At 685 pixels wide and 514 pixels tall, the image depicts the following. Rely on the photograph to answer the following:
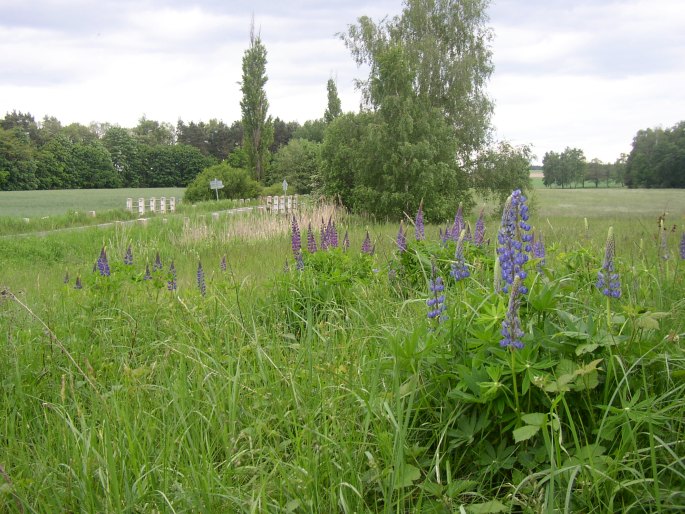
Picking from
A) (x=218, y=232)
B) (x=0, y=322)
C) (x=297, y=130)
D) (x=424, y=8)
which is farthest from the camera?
(x=297, y=130)

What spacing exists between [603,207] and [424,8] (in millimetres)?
11124

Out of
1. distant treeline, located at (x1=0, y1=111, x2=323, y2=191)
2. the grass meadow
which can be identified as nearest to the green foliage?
distant treeline, located at (x1=0, y1=111, x2=323, y2=191)

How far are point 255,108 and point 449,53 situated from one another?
14491mm

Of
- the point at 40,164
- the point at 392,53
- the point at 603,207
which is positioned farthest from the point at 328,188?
the point at 40,164

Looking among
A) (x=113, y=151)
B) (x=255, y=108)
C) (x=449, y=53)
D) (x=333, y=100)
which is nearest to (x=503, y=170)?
(x=449, y=53)

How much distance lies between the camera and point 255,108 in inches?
1348

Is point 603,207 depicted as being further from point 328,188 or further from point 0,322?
point 0,322

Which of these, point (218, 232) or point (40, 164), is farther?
point (40, 164)

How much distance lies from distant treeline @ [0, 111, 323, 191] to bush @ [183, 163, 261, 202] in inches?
423

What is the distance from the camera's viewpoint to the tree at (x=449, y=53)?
2231cm

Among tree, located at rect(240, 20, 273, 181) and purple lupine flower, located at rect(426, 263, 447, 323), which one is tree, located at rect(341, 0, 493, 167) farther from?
purple lupine flower, located at rect(426, 263, 447, 323)

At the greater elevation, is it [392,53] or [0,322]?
[392,53]

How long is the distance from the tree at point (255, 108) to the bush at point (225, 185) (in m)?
5.76

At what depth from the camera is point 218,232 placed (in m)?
11.9
